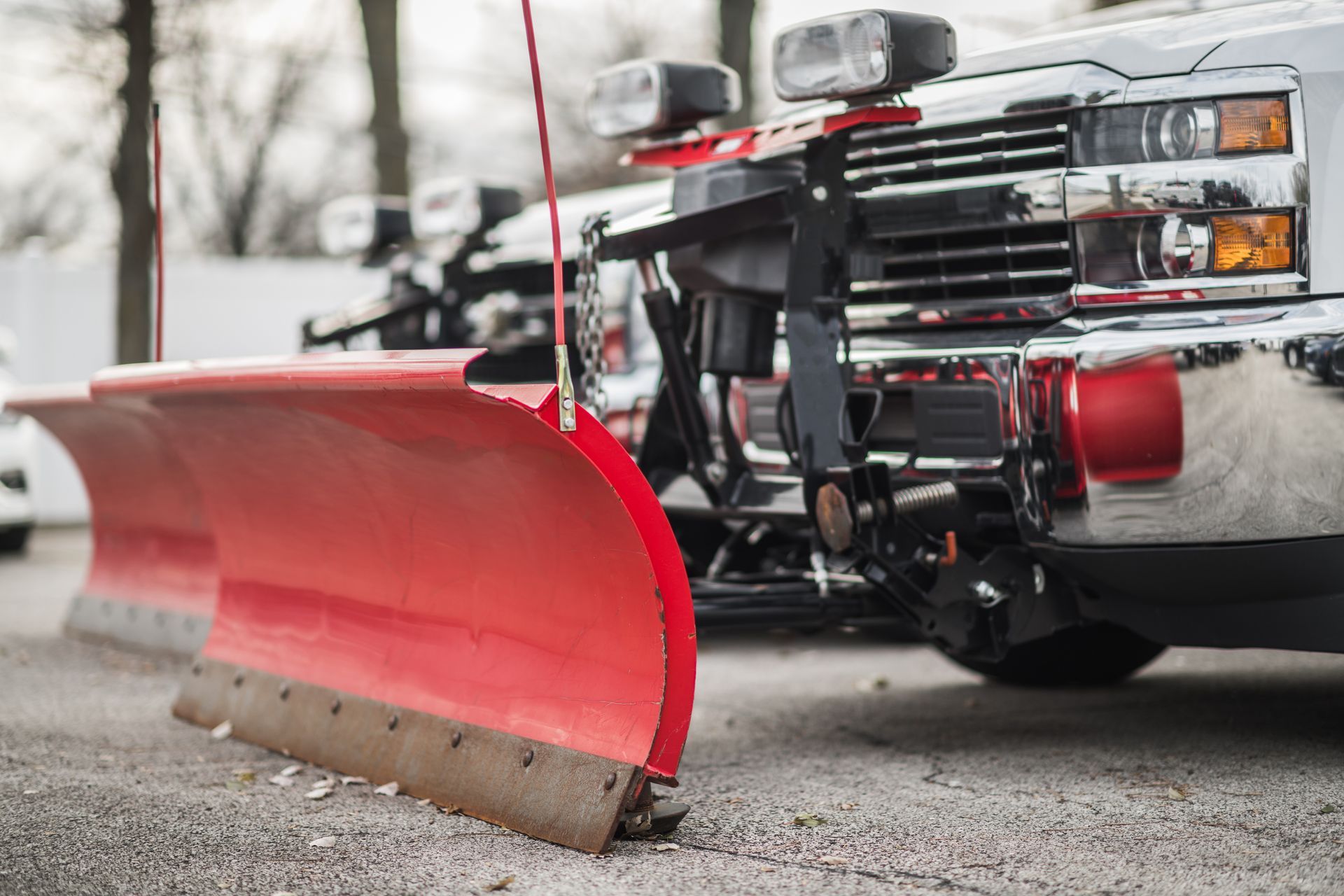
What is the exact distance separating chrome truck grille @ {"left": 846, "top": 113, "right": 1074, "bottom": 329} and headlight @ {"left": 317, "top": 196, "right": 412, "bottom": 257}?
3090 mm

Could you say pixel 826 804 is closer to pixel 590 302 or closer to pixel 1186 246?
pixel 590 302

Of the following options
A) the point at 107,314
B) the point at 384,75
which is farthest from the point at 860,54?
the point at 384,75

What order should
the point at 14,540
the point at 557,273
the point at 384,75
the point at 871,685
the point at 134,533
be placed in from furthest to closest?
the point at 384,75 → the point at 14,540 → the point at 134,533 → the point at 871,685 → the point at 557,273

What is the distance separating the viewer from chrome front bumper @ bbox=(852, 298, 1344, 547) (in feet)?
10.4

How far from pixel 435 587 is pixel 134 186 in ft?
26.8

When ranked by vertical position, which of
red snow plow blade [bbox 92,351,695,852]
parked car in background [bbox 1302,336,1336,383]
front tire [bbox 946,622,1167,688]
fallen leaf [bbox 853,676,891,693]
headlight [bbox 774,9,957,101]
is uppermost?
headlight [bbox 774,9,957,101]

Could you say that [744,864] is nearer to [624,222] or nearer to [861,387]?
[861,387]

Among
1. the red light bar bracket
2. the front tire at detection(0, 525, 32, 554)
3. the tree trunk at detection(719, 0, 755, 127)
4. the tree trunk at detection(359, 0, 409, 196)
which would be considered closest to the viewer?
the red light bar bracket

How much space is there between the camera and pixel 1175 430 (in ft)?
10.7

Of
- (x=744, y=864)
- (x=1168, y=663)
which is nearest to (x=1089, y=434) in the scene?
(x=744, y=864)

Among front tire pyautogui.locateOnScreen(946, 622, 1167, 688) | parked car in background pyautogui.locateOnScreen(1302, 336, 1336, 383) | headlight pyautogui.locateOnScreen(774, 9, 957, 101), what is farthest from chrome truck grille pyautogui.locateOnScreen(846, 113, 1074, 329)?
front tire pyautogui.locateOnScreen(946, 622, 1167, 688)

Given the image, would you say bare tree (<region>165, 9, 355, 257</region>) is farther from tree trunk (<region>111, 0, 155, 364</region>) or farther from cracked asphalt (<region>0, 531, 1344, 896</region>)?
cracked asphalt (<region>0, 531, 1344, 896</region>)

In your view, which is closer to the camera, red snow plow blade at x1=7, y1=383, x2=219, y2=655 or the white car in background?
red snow plow blade at x1=7, y1=383, x2=219, y2=655

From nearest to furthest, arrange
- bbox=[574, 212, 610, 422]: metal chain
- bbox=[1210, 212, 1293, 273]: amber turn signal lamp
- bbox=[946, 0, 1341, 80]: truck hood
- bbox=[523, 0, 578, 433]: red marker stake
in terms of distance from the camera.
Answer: bbox=[523, 0, 578, 433]: red marker stake, bbox=[1210, 212, 1293, 273]: amber turn signal lamp, bbox=[946, 0, 1341, 80]: truck hood, bbox=[574, 212, 610, 422]: metal chain
